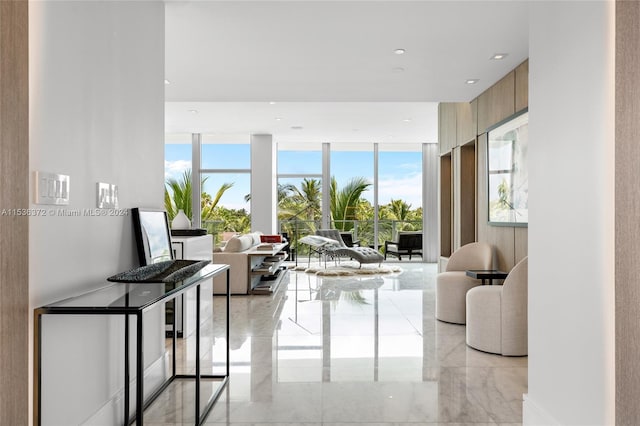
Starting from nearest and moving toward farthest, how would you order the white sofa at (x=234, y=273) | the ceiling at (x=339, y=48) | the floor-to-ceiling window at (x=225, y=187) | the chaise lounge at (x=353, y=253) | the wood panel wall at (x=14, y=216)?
1. the wood panel wall at (x=14, y=216)
2. the ceiling at (x=339, y=48)
3. the white sofa at (x=234, y=273)
4. the chaise lounge at (x=353, y=253)
5. the floor-to-ceiling window at (x=225, y=187)

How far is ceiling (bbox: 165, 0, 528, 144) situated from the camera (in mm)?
3086

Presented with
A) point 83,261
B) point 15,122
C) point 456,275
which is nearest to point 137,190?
point 83,261

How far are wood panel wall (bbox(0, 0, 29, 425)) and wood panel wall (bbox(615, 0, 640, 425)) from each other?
2015 millimetres

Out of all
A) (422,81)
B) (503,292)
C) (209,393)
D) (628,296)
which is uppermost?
(422,81)

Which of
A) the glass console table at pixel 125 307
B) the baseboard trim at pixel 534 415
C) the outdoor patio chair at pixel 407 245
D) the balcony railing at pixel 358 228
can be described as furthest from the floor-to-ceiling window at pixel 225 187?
the baseboard trim at pixel 534 415

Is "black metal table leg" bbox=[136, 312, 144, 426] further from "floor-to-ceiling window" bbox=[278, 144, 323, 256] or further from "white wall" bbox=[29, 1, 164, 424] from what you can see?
"floor-to-ceiling window" bbox=[278, 144, 323, 256]

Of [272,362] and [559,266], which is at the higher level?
[559,266]

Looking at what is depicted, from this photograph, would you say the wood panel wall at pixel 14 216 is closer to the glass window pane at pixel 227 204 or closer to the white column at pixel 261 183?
the white column at pixel 261 183

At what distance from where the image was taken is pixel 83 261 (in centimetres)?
193

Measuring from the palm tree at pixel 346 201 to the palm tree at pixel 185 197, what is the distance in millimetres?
2444

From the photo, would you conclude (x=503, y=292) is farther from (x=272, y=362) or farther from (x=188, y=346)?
(x=188, y=346)

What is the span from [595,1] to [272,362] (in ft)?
9.16

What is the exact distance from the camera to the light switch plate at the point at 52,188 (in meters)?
1.59

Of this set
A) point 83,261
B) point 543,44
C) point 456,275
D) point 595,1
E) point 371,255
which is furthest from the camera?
point 371,255
